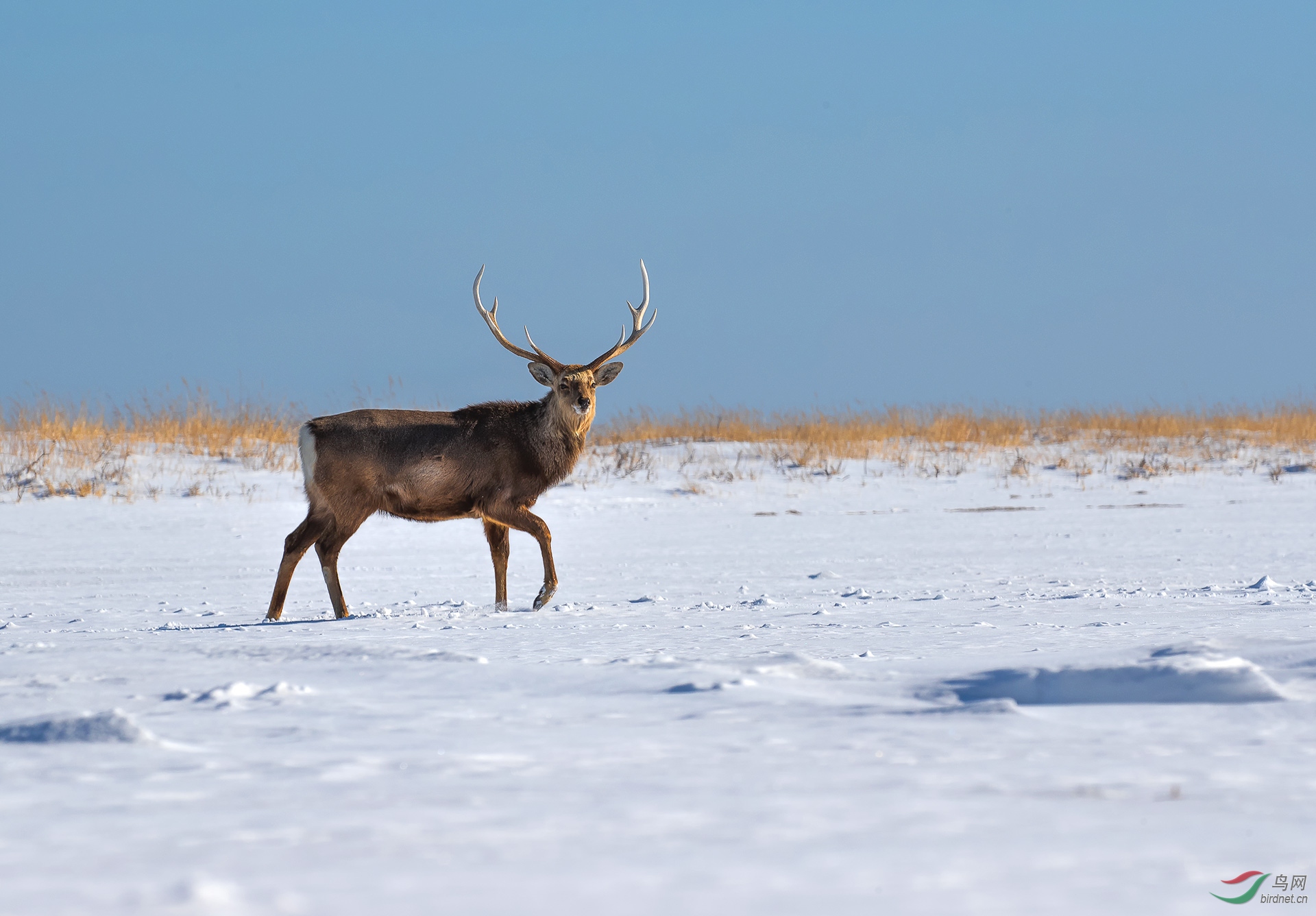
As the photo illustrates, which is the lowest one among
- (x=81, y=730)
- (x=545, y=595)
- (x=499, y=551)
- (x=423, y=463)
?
(x=545, y=595)

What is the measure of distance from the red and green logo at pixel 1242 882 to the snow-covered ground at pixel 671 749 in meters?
0.02

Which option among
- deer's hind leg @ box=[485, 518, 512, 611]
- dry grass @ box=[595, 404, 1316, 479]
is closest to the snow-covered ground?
deer's hind leg @ box=[485, 518, 512, 611]

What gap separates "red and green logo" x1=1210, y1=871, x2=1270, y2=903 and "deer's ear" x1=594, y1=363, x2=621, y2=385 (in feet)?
21.4

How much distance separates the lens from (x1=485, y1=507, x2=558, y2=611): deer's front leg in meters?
7.12

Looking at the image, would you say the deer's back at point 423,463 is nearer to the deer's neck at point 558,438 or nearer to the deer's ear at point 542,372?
the deer's neck at point 558,438

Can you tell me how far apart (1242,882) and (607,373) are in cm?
662

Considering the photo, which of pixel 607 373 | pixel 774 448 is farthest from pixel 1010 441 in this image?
pixel 607 373

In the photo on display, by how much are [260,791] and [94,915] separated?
727 mm

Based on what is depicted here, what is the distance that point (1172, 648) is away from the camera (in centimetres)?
425

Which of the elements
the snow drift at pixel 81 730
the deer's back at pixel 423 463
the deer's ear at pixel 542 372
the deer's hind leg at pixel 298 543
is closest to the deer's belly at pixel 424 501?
the deer's back at pixel 423 463

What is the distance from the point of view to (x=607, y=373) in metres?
8.44

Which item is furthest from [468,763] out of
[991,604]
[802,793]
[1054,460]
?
[1054,460]

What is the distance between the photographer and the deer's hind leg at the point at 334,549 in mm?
6996

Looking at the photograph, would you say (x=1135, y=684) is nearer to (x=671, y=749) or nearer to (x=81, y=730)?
(x=671, y=749)
